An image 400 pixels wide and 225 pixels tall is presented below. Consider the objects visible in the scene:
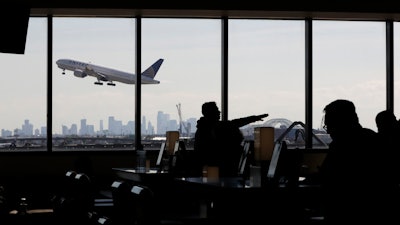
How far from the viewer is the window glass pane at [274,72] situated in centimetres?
1056

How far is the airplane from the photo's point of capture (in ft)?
32.7

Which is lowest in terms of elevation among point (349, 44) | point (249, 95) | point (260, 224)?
point (260, 224)

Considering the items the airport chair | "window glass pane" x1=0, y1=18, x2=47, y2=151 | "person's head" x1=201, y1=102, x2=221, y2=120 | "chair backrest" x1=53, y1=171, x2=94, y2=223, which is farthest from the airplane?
the airport chair

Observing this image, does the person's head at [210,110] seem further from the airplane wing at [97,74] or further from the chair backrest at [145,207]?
the chair backrest at [145,207]

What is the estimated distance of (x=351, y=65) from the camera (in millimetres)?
10836

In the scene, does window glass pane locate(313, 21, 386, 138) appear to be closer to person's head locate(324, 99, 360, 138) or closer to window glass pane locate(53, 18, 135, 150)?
window glass pane locate(53, 18, 135, 150)

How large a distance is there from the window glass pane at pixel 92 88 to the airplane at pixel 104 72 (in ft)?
0.06

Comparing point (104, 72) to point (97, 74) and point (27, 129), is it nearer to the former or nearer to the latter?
point (97, 74)

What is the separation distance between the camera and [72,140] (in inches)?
399

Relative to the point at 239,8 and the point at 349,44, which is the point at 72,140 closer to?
the point at 239,8

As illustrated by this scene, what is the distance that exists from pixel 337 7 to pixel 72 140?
3.73m

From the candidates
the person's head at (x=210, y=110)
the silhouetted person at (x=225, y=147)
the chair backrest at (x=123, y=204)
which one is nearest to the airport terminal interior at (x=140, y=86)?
the person's head at (x=210, y=110)

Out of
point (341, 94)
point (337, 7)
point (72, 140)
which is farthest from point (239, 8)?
point (72, 140)

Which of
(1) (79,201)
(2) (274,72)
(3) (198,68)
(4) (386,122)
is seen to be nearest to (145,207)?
(1) (79,201)
